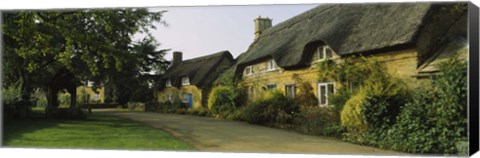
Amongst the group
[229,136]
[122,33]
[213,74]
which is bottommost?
[229,136]

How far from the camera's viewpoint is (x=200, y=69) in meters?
11.6

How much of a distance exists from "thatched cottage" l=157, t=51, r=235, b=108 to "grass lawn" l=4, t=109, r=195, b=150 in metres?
1.21

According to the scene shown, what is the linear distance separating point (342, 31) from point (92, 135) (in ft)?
20.7

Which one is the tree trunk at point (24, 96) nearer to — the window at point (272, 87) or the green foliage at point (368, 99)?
the window at point (272, 87)

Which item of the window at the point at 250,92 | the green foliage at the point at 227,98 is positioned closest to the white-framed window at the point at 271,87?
the window at the point at 250,92

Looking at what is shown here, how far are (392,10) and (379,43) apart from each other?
0.79 m

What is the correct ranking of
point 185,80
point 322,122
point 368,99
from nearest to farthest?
point 368,99 → point 322,122 → point 185,80

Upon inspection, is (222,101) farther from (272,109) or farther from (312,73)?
(312,73)

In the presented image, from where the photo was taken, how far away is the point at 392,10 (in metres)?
9.48

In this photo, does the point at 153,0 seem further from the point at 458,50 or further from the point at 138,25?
the point at 458,50

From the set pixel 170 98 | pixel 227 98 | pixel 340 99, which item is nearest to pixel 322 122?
pixel 340 99

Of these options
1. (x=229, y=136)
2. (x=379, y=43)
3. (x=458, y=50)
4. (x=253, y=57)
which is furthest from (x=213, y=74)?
(x=458, y=50)

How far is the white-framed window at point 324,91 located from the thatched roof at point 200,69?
2.17 m

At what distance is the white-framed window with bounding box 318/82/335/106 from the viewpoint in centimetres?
1076
